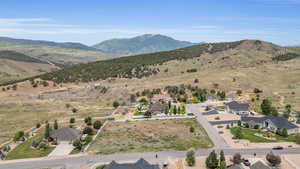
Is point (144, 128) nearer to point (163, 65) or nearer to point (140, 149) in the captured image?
point (140, 149)

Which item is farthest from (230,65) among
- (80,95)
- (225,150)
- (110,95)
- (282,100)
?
(225,150)

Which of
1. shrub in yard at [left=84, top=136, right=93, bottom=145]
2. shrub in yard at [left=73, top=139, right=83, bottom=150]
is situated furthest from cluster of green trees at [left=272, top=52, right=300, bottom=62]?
shrub in yard at [left=73, top=139, right=83, bottom=150]

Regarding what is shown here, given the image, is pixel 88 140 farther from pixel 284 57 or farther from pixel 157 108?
pixel 284 57

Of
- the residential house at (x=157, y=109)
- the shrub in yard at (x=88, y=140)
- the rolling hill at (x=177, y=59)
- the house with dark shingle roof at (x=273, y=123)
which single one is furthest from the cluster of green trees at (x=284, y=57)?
the shrub in yard at (x=88, y=140)

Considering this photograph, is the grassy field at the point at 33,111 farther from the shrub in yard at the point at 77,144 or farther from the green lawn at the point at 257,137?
the green lawn at the point at 257,137

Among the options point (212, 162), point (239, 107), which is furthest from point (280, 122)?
point (212, 162)

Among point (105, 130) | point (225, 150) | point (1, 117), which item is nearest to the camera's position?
point (225, 150)
